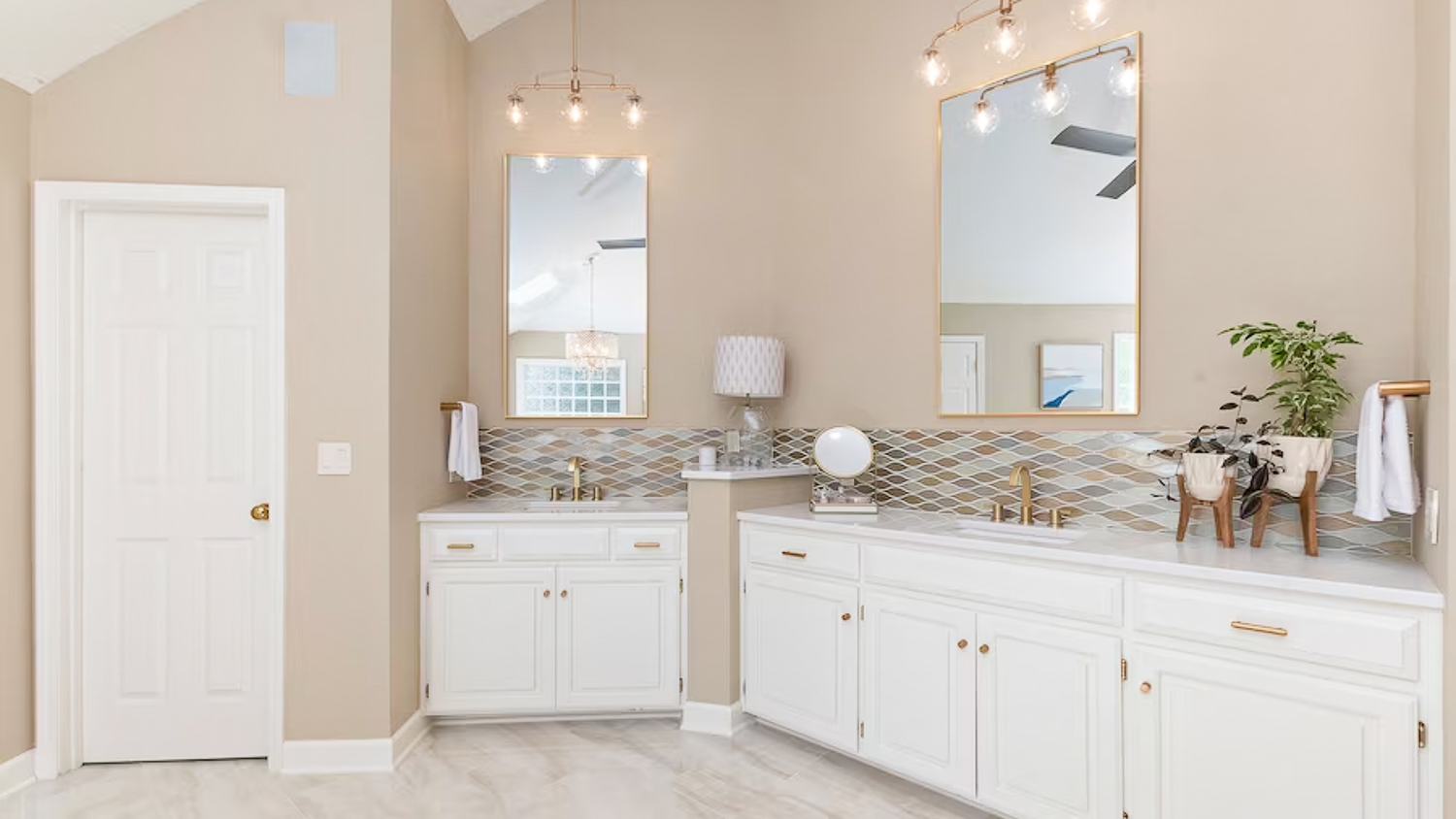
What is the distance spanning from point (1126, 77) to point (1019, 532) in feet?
5.35

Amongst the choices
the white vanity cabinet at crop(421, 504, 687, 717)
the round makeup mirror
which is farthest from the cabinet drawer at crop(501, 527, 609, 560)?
the round makeup mirror

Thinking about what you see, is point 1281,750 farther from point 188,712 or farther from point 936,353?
point 188,712

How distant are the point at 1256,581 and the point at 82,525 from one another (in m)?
3.94

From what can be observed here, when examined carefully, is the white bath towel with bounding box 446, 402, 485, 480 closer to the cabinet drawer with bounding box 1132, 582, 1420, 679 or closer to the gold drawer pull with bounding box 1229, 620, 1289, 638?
the cabinet drawer with bounding box 1132, 582, 1420, 679

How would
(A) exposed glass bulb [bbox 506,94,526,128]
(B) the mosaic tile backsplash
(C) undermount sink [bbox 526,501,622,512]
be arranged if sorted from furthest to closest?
(A) exposed glass bulb [bbox 506,94,526,128] < (C) undermount sink [bbox 526,501,622,512] < (B) the mosaic tile backsplash

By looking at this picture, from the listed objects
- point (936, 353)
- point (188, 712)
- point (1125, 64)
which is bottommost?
point (188, 712)

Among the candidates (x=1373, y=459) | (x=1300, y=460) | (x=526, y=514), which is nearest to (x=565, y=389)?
(x=526, y=514)

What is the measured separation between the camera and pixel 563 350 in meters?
3.97

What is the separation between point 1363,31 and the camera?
2250 millimetres

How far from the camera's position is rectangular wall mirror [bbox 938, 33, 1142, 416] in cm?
277

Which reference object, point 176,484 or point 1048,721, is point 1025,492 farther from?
point 176,484

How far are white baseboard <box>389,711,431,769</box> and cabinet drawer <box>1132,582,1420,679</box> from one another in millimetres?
2680

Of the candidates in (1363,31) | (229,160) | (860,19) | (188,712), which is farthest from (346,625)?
(1363,31)

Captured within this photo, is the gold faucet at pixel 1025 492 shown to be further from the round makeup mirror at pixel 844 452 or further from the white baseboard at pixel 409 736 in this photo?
the white baseboard at pixel 409 736
